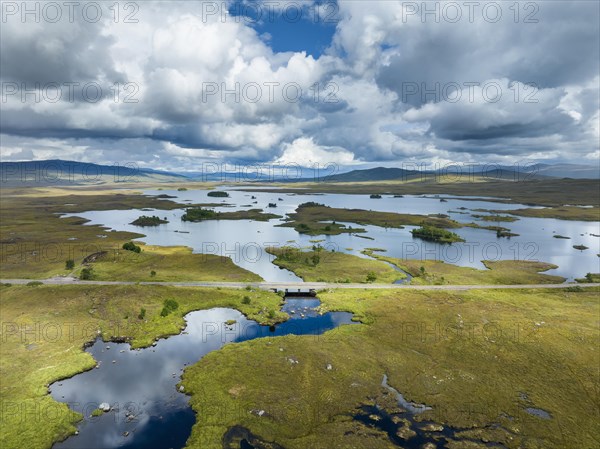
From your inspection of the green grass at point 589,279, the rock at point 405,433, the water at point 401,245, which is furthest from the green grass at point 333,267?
the rock at point 405,433

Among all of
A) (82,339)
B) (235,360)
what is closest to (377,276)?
(235,360)

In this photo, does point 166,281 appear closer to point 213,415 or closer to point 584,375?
point 213,415

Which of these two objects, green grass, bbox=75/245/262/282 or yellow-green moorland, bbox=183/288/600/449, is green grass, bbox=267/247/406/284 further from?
yellow-green moorland, bbox=183/288/600/449

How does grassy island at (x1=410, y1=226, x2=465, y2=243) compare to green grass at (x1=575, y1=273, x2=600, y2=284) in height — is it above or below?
above

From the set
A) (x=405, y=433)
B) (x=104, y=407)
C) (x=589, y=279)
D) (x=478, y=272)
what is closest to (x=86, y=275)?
(x=104, y=407)

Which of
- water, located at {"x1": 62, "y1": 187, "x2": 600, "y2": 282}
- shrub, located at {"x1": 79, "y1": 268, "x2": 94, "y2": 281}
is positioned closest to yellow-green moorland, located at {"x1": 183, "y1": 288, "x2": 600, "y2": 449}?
water, located at {"x1": 62, "y1": 187, "x2": 600, "y2": 282}
